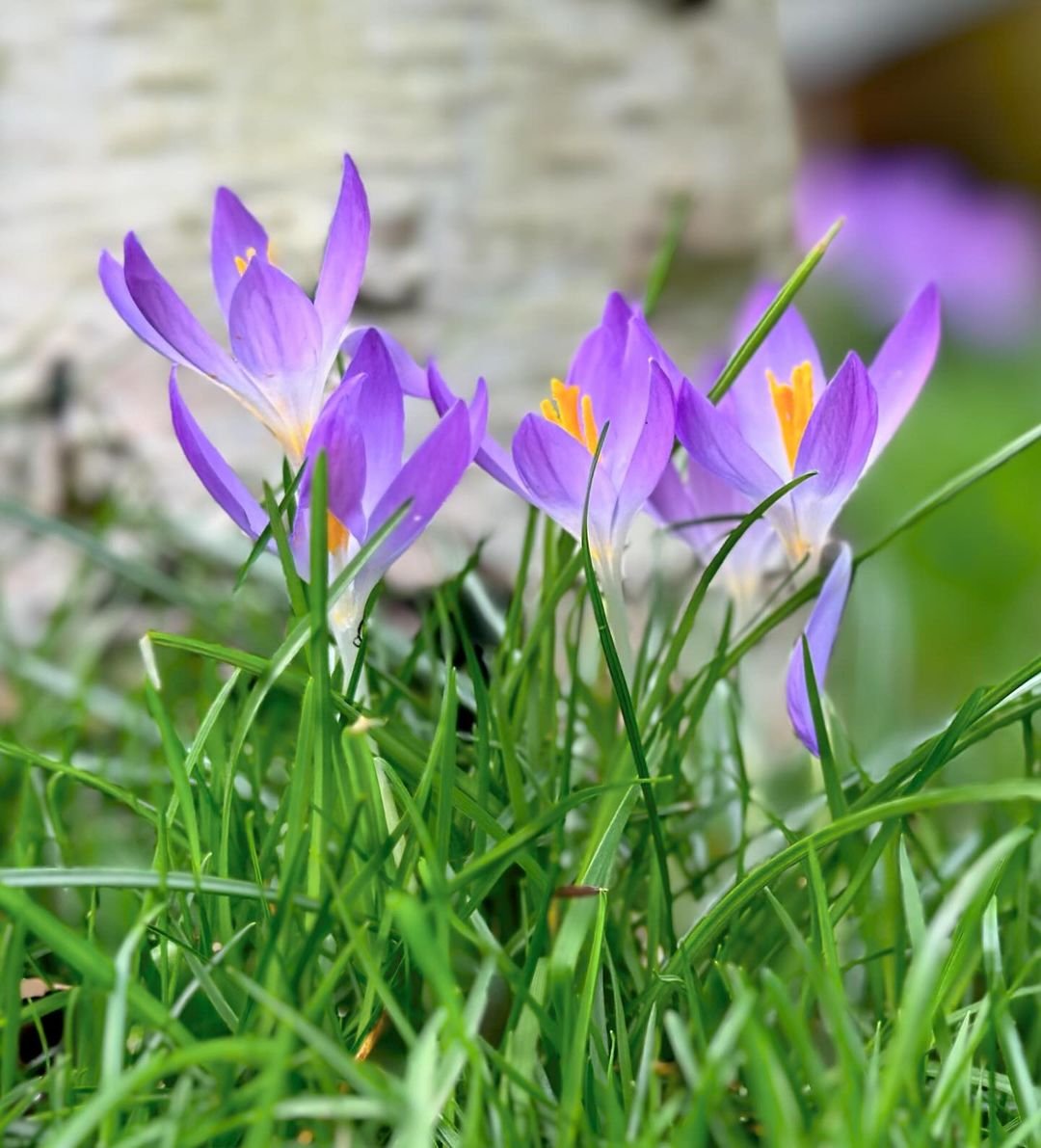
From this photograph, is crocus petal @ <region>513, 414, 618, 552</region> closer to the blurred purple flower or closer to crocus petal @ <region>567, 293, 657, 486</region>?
crocus petal @ <region>567, 293, 657, 486</region>

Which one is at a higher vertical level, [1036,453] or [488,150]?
[488,150]

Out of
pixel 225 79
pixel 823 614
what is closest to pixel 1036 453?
pixel 225 79

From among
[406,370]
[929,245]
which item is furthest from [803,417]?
[929,245]

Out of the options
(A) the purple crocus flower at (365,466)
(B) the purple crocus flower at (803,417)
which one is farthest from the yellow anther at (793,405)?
(A) the purple crocus flower at (365,466)

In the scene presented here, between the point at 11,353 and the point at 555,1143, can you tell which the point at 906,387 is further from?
the point at 11,353

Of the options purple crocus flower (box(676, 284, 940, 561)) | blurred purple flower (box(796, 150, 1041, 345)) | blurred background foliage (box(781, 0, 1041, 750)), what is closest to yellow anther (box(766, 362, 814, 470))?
purple crocus flower (box(676, 284, 940, 561))
